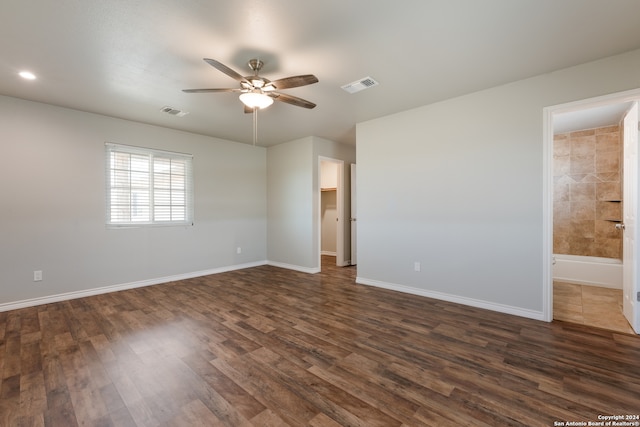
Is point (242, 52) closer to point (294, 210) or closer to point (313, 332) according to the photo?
point (313, 332)

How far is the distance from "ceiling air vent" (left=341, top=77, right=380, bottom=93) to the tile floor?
331 cm

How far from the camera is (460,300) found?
354 cm

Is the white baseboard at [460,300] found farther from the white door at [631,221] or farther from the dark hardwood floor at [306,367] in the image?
the white door at [631,221]

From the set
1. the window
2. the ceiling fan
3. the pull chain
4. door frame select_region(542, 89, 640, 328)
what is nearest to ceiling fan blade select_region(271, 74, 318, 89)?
the ceiling fan

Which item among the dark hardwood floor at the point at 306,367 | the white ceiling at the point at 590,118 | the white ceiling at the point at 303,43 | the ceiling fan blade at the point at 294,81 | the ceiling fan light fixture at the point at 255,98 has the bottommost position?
the dark hardwood floor at the point at 306,367

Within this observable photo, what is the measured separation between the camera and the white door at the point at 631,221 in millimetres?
2600

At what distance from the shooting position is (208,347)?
96.1 inches

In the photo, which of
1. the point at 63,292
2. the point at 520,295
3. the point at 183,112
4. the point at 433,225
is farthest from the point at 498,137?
the point at 63,292

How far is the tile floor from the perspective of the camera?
115 inches

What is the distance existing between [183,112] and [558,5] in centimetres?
418

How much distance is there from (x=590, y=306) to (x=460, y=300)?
1550 millimetres

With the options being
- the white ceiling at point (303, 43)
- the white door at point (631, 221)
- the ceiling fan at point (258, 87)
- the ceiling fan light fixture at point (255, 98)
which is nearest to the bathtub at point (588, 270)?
the white door at point (631, 221)

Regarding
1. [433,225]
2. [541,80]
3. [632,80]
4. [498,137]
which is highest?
[541,80]

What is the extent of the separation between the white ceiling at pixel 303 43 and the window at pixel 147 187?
1015 millimetres
